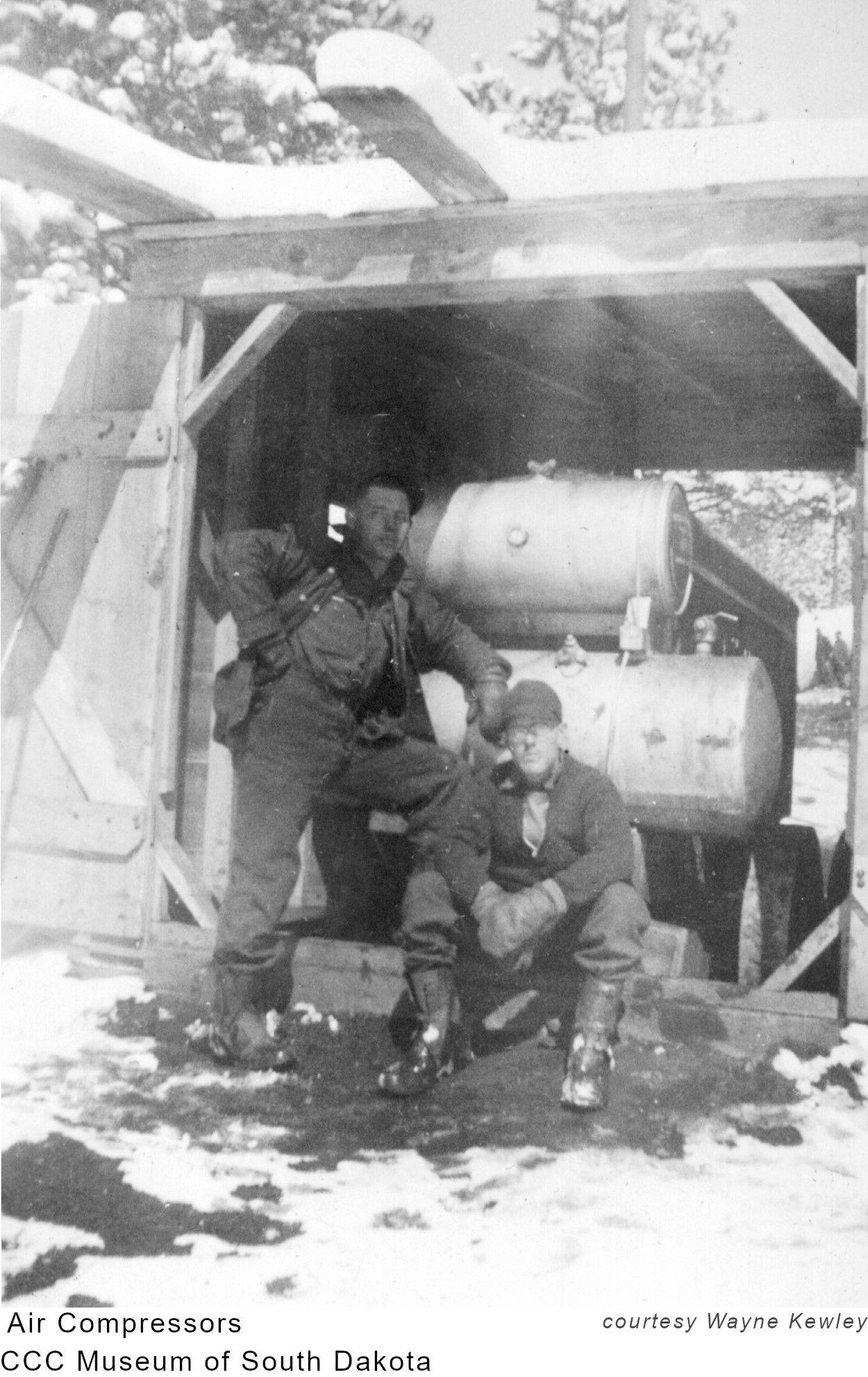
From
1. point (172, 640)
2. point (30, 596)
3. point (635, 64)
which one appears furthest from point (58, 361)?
point (635, 64)

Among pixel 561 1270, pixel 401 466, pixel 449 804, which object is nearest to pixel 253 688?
pixel 449 804

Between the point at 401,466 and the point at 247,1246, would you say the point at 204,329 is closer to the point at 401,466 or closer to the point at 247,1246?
the point at 401,466

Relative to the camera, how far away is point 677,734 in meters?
5.97

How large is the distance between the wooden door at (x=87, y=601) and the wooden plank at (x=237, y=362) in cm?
12

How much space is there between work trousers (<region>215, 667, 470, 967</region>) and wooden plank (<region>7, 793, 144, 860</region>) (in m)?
0.88

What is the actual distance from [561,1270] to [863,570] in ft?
9.63

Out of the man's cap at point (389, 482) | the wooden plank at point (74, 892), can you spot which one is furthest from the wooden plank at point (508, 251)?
the wooden plank at point (74, 892)

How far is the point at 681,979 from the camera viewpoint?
5242 millimetres

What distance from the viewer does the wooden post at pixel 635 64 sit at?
10.0 meters

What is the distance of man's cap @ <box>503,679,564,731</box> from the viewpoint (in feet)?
16.6

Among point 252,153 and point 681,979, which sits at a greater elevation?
point 252,153

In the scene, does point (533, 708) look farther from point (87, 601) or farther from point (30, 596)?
point (30, 596)

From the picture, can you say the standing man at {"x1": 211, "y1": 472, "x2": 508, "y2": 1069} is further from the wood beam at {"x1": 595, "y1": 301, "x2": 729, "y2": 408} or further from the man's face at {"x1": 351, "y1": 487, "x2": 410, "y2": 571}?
the wood beam at {"x1": 595, "y1": 301, "x2": 729, "y2": 408}

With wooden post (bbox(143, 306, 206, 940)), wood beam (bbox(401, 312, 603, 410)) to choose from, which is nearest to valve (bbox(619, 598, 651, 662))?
wood beam (bbox(401, 312, 603, 410))
